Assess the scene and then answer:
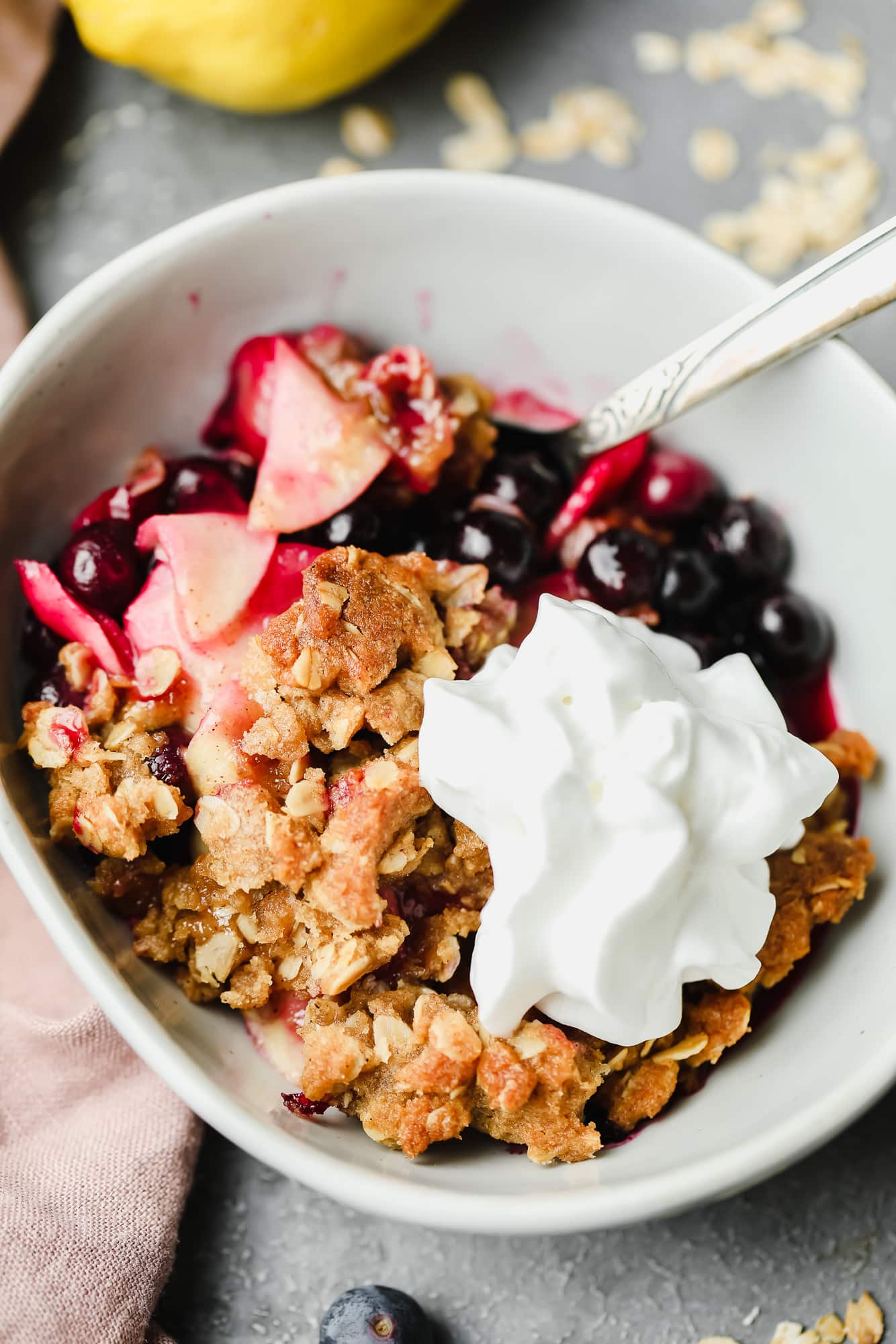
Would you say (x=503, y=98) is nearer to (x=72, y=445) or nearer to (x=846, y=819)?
(x=72, y=445)

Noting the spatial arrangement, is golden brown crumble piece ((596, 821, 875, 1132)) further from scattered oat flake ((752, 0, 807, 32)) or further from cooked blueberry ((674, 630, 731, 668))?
scattered oat flake ((752, 0, 807, 32))

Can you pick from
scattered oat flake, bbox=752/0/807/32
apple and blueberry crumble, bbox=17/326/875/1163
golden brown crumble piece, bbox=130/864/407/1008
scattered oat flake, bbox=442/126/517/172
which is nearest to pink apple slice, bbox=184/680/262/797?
apple and blueberry crumble, bbox=17/326/875/1163

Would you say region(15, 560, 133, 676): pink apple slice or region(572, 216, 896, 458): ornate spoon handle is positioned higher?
region(572, 216, 896, 458): ornate spoon handle

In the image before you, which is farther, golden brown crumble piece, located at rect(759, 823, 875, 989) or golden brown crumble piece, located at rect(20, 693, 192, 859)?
golden brown crumble piece, located at rect(759, 823, 875, 989)

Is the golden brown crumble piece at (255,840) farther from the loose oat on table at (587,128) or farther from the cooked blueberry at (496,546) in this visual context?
the loose oat on table at (587,128)

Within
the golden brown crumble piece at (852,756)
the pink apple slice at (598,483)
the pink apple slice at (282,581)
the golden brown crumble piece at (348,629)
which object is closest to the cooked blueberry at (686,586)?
the pink apple slice at (598,483)
